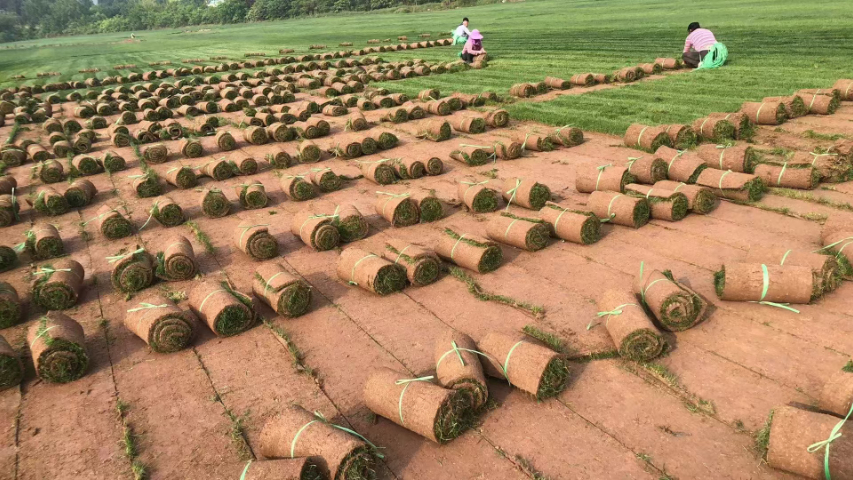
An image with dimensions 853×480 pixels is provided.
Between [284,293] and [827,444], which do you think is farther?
[284,293]

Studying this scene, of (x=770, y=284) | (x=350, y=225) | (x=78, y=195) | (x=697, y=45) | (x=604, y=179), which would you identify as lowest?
(x=78, y=195)

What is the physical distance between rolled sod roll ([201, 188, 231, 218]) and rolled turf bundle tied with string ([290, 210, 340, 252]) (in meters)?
3.37

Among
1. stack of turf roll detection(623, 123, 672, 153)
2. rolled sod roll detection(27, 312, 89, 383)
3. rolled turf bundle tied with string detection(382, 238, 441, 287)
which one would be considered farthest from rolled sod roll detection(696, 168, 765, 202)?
rolled sod roll detection(27, 312, 89, 383)

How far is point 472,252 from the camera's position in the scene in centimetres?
1009

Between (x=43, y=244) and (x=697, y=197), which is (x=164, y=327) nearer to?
(x=43, y=244)

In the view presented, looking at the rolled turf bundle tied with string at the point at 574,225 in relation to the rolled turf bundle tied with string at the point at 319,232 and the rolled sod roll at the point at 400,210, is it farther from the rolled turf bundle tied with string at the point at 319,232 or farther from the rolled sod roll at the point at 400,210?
the rolled turf bundle tied with string at the point at 319,232

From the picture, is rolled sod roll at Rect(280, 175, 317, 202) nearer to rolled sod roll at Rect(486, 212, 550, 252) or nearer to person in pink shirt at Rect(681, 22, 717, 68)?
rolled sod roll at Rect(486, 212, 550, 252)

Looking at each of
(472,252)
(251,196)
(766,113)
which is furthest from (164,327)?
(766,113)

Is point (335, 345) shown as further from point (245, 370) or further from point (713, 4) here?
point (713, 4)

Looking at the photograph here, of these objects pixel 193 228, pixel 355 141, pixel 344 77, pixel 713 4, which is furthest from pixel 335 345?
pixel 713 4

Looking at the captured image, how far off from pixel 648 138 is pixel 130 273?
1434cm

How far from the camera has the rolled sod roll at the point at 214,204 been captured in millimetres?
13844

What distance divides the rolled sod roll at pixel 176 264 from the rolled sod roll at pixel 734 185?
39.6ft

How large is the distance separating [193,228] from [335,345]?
7061 mm
